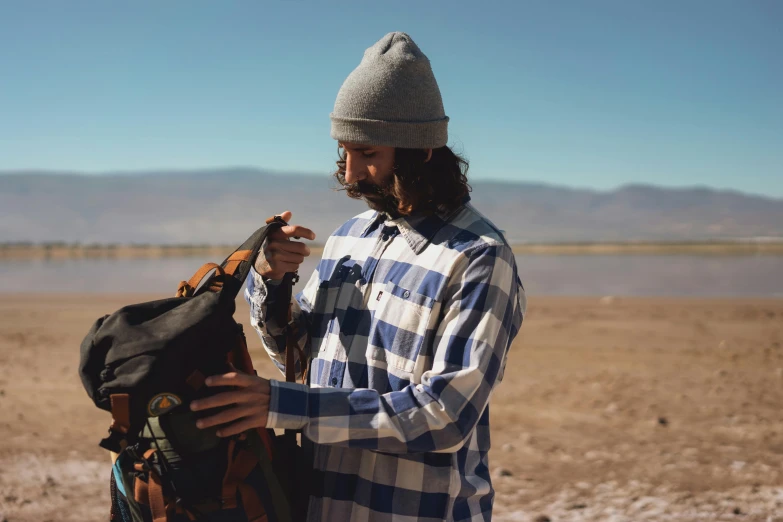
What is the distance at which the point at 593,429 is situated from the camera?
594 cm

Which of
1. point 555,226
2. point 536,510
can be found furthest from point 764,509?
point 555,226

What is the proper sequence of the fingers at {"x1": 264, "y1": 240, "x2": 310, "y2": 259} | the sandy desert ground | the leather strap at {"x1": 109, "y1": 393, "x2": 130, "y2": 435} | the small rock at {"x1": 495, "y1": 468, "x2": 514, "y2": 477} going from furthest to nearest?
the small rock at {"x1": 495, "y1": 468, "x2": 514, "y2": 477} < the sandy desert ground < the fingers at {"x1": 264, "y1": 240, "x2": 310, "y2": 259} < the leather strap at {"x1": 109, "y1": 393, "x2": 130, "y2": 435}

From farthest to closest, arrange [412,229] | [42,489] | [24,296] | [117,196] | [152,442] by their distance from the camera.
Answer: [117,196] → [24,296] → [42,489] → [412,229] → [152,442]

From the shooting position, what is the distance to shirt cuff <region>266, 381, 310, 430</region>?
1.49m

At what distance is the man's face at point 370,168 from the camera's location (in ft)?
5.69

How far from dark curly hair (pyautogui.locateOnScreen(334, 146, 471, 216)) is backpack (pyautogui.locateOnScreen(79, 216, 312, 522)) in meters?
0.37

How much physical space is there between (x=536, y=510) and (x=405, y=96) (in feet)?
10.9

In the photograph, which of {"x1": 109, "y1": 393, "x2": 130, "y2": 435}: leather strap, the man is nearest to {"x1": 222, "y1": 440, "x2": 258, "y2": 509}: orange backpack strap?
the man

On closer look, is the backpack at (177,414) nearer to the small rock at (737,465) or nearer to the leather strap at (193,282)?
the leather strap at (193,282)

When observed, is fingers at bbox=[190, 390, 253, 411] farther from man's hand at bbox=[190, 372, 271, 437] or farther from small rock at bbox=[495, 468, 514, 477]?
small rock at bbox=[495, 468, 514, 477]

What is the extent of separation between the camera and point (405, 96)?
167 centimetres

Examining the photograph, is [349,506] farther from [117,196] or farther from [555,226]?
[117,196]

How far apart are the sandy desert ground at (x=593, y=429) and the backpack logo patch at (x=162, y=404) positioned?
127 inches

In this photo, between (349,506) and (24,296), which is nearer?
(349,506)
